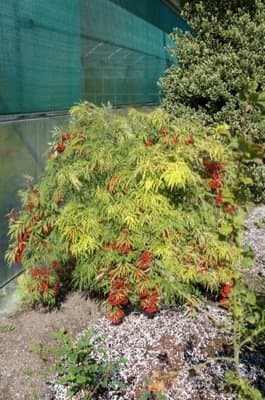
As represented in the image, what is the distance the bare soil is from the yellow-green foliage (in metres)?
0.21

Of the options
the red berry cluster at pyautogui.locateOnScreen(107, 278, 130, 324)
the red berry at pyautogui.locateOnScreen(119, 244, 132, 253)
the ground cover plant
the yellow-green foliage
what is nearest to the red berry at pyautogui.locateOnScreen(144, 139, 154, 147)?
the yellow-green foliage

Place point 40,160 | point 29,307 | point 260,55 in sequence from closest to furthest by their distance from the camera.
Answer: point 29,307, point 40,160, point 260,55

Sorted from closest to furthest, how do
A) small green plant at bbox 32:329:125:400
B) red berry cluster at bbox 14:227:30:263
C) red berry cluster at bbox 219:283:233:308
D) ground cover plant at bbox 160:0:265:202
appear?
small green plant at bbox 32:329:125:400 < red berry cluster at bbox 14:227:30:263 < red berry cluster at bbox 219:283:233:308 < ground cover plant at bbox 160:0:265:202

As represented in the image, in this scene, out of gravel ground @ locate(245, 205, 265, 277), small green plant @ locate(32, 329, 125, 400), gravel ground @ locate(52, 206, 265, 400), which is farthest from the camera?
gravel ground @ locate(245, 205, 265, 277)

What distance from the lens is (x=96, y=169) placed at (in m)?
2.54

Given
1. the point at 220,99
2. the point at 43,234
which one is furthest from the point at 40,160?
the point at 220,99

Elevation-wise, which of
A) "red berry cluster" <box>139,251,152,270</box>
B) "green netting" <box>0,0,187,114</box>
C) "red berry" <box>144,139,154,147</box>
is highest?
"green netting" <box>0,0,187,114</box>

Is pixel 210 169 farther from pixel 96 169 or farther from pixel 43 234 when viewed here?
pixel 43 234

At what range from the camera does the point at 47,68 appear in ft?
12.1

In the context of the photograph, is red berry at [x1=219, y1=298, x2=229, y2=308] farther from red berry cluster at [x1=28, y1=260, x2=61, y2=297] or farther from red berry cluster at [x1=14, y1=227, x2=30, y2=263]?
red berry cluster at [x1=14, y1=227, x2=30, y2=263]

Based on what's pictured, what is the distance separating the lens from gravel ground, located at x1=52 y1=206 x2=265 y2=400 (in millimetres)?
2084

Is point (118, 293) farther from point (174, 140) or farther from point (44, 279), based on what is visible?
point (174, 140)

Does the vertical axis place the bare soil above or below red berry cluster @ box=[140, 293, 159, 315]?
below

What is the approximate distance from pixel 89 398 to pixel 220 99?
3771 millimetres
